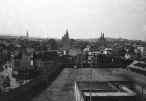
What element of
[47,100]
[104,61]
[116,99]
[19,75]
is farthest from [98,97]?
[104,61]

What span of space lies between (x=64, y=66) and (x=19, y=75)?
1063cm

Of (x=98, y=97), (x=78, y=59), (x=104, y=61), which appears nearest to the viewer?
(x=98, y=97)

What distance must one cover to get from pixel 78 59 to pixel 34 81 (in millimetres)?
32598

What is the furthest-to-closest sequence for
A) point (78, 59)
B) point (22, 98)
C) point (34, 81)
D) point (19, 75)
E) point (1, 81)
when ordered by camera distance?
1. point (78, 59)
2. point (19, 75)
3. point (1, 81)
4. point (34, 81)
5. point (22, 98)

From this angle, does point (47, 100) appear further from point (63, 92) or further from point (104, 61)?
point (104, 61)

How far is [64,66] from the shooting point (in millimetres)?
35688

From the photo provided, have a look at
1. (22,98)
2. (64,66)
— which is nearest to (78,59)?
(64,66)

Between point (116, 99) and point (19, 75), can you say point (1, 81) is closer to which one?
point (19, 75)

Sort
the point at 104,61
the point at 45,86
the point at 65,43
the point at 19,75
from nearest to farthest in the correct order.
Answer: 1. the point at 45,86
2. the point at 19,75
3. the point at 104,61
4. the point at 65,43

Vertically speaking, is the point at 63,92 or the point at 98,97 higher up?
the point at 98,97

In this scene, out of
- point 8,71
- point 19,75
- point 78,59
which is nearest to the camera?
point 8,71

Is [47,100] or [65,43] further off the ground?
[65,43]

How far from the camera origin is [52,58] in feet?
148

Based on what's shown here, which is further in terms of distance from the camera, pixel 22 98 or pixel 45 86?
pixel 45 86
